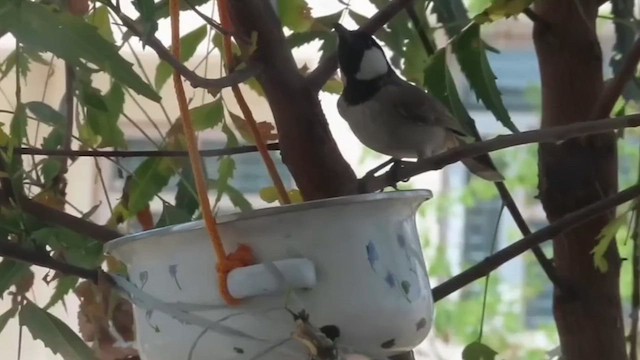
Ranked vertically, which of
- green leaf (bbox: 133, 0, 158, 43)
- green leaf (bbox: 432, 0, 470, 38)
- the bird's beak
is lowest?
green leaf (bbox: 432, 0, 470, 38)

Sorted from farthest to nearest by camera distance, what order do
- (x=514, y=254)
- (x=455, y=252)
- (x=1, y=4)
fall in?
1. (x=455, y=252)
2. (x=514, y=254)
3. (x=1, y=4)

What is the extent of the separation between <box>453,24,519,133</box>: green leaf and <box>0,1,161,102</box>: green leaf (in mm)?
130

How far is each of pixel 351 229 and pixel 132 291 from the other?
0.27 ft

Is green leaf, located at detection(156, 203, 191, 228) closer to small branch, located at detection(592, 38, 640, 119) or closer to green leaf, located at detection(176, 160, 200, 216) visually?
green leaf, located at detection(176, 160, 200, 216)

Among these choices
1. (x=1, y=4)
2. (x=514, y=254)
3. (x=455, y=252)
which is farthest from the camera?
(x=455, y=252)

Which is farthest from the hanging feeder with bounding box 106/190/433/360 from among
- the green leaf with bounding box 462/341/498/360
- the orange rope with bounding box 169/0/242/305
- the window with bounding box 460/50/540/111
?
the window with bounding box 460/50/540/111

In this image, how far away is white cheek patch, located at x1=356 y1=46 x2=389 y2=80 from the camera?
0.62m

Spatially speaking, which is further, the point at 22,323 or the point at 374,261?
the point at 22,323

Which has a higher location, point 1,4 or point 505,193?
point 1,4

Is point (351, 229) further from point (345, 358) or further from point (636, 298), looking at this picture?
point (636, 298)

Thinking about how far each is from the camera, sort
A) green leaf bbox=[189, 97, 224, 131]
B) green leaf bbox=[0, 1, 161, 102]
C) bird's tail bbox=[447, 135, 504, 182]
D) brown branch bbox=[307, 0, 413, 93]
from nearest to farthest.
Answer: green leaf bbox=[0, 1, 161, 102] < brown branch bbox=[307, 0, 413, 93] < green leaf bbox=[189, 97, 224, 131] < bird's tail bbox=[447, 135, 504, 182]

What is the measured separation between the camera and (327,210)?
29 centimetres

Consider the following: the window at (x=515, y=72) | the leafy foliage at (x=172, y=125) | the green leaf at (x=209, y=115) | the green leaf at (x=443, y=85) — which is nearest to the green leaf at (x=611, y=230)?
the leafy foliage at (x=172, y=125)

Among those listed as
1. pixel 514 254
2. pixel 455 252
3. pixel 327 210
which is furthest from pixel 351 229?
pixel 455 252
